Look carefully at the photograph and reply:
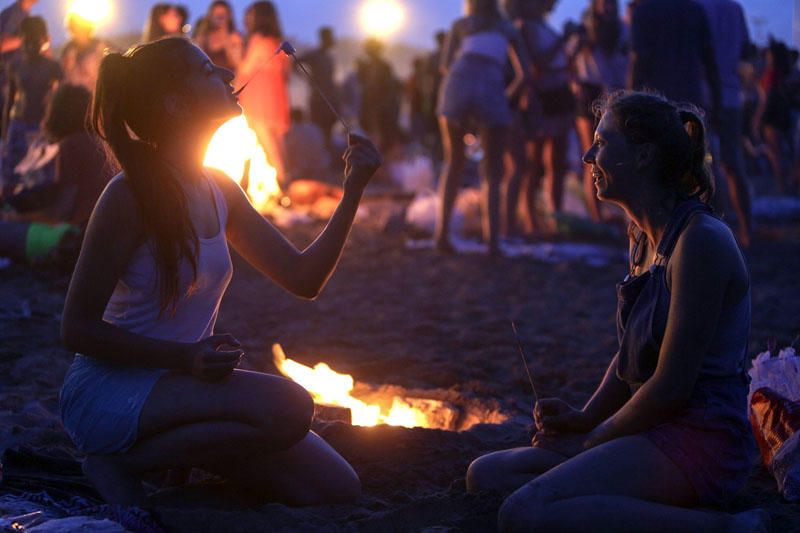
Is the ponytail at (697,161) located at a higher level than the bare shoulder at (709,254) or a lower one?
higher

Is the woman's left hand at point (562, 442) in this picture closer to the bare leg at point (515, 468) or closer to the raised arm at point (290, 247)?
the bare leg at point (515, 468)

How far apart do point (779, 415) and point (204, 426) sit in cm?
174

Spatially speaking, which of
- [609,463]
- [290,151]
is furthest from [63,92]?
[290,151]

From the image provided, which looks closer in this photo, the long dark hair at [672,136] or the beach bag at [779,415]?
the long dark hair at [672,136]

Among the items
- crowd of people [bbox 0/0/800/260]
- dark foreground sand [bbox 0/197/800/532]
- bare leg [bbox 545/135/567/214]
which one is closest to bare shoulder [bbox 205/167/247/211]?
dark foreground sand [bbox 0/197/800/532]

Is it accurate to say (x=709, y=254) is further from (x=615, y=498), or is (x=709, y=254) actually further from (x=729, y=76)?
(x=729, y=76)

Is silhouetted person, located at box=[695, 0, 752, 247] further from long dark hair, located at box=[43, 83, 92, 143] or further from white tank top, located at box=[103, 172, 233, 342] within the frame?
white tank top, located at box=[103, 172, 233, 342]

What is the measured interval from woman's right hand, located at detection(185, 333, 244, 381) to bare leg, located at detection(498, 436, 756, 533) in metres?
0.81

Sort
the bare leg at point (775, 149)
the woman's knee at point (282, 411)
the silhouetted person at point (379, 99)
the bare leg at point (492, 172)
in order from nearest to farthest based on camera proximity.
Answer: the woman's knee at point (282, 411), the bare leg at point (492, 172), the bare leg at point (775, 149), the silhouetted person at point (379, 99)

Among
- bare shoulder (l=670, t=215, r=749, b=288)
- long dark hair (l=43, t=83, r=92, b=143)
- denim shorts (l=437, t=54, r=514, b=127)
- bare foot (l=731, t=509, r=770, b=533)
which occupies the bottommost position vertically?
bare foot (l=731, t=509, r=770, b=533)

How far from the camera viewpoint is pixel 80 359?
9.45 feet

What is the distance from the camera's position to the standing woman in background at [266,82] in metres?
9.87

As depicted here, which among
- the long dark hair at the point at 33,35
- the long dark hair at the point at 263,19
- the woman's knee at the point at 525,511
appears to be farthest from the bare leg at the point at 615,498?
the long dark hair at the point at 263,19

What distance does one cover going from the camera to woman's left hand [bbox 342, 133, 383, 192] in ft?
10.0
